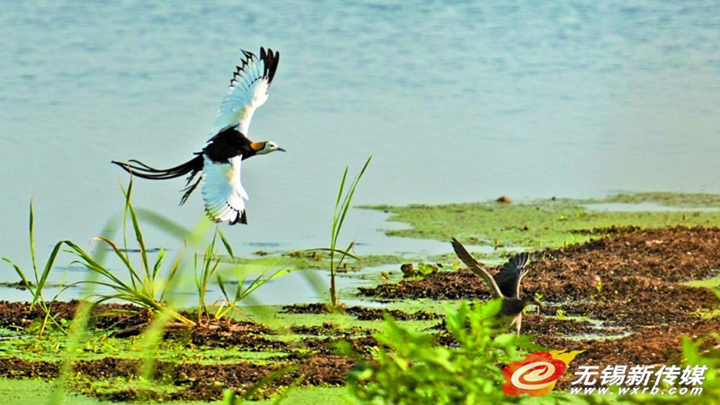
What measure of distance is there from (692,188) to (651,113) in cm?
266

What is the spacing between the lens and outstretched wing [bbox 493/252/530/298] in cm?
525

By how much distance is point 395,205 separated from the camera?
Answer: 8703 millimetres

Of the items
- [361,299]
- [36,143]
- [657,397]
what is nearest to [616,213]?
[361,299]

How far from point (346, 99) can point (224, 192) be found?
22.8ft

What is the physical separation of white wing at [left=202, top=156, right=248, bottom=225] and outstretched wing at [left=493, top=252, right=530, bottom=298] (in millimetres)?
1089

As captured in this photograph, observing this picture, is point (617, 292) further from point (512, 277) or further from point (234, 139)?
point (234, 139)

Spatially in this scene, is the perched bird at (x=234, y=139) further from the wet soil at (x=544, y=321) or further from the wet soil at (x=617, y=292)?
the wet soil at (x=617, y=292)

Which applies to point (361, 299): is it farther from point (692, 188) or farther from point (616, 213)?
point (692, 188)

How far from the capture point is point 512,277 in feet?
17.3

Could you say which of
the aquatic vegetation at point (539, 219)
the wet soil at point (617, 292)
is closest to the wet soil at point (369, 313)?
the wet soil at point (617, 292)

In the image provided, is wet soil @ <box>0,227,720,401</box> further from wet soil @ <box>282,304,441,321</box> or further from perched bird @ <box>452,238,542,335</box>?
perched bird @ <box>452,238,542,335</box>

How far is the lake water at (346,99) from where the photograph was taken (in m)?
8.80

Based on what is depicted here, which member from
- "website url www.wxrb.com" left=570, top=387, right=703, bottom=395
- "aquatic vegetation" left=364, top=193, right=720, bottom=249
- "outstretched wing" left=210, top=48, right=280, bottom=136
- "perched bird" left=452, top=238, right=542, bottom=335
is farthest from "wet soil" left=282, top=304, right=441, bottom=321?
"aquatic vegetation" left=364, top=193, right=720, bottom=249

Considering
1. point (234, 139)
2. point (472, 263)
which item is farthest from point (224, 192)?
point (472, 263)
